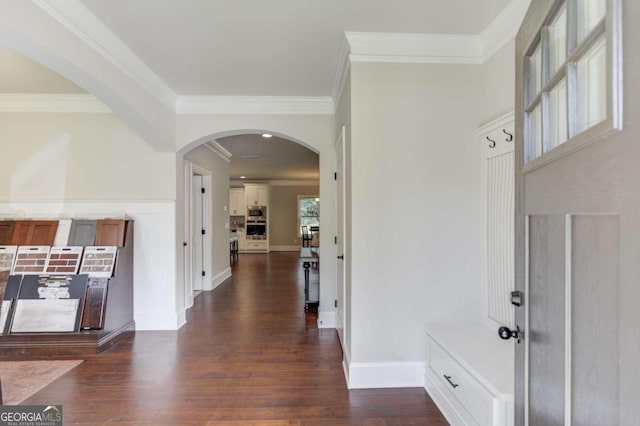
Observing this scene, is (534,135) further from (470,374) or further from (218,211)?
(218,211)

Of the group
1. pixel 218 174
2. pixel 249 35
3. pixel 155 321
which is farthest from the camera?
pixel 218 174

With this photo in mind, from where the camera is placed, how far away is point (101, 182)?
3.54 metres

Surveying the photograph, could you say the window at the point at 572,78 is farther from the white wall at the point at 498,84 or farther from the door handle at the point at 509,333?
the white wall at the point at 498,84

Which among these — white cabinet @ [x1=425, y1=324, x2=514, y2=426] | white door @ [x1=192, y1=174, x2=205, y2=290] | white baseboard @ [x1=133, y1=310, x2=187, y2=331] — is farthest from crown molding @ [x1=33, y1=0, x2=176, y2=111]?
white cabinet @ [x1=425, y1=324, x2=514, y2=426]

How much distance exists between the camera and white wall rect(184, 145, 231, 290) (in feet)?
17.2

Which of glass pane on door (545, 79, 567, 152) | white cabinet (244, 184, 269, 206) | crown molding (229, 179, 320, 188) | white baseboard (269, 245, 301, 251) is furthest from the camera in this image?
white baseboard (269, 245, 301, 251)

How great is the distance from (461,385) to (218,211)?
489 cm

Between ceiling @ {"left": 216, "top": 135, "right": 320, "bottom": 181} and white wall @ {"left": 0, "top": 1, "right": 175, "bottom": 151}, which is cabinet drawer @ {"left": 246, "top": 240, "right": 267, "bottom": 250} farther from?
white wall @ {"left": 0, "top": 1, "right": 175, "bottom": 151}

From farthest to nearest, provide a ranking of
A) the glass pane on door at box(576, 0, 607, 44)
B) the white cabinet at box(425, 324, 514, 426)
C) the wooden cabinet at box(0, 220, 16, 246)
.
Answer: the wooden cabinet at box(0, 220, 16, 246), the white cabinet at box(425, 324, 514, 426), the glass pane on door at box(576, 0, 607, 44)

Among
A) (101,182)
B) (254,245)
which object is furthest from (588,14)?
(254,245)

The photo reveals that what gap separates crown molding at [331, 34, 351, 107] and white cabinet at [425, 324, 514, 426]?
7.21 feet

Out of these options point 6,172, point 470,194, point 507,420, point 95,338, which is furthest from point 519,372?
point 6,172

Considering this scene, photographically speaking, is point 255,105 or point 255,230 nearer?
point 255,105

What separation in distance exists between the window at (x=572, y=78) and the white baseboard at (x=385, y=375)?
186 centimetres
